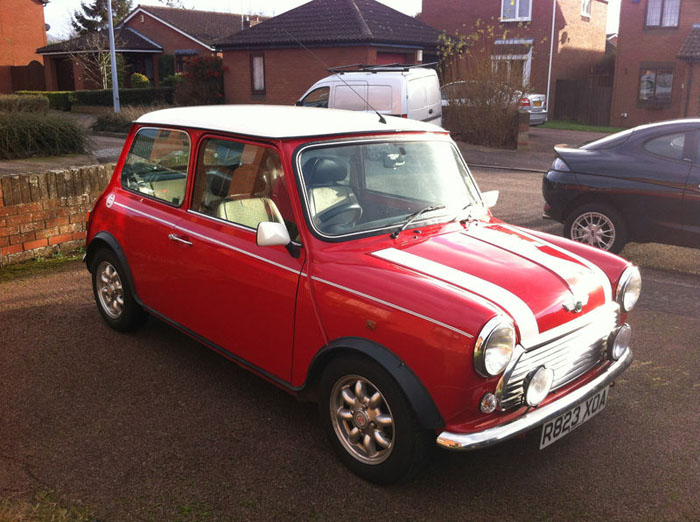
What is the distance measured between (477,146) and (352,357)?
56.7 ft

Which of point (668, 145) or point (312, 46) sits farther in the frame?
point (312, 46)

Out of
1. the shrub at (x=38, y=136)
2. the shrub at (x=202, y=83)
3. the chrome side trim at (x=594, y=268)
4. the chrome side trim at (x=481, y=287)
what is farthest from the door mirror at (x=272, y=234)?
the shrub at (x=202, y=83)

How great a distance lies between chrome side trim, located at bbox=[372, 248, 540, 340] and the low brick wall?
5.26 meters

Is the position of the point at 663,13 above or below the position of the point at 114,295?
above

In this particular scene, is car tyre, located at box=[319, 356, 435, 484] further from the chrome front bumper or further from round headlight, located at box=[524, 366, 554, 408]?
round headlight, located at box=[524, 366, 554, 408]

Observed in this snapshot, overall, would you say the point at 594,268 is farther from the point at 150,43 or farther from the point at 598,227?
the point at 150,43

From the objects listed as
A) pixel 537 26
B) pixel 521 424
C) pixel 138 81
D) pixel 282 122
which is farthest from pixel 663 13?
pixel 521 424

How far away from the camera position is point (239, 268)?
408cm

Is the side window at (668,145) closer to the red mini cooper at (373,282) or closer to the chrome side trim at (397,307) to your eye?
the red mini cooper at (373,282)

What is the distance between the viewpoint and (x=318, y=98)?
1631 cm

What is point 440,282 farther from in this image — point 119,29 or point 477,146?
point 119,29

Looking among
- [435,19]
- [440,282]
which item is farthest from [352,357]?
[435,19]

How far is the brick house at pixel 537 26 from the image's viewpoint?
31375 millimetres

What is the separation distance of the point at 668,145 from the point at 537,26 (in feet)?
87.1
